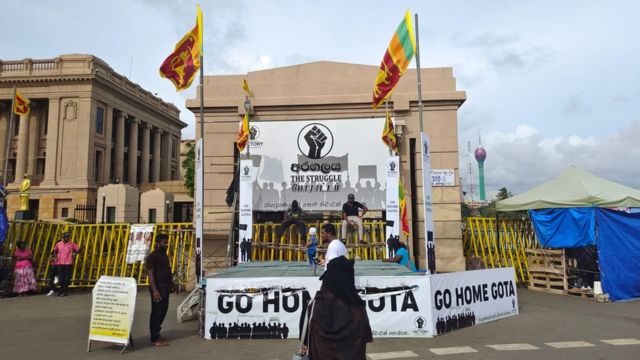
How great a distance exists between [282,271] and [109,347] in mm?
3626

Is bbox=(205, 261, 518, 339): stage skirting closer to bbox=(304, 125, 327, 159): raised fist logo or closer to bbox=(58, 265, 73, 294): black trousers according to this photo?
bbox=(304, 125, 327, 159): raised fist logo

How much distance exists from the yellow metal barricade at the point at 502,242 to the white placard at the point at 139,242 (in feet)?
34.9

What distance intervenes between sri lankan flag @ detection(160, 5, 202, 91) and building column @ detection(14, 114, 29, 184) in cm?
4440

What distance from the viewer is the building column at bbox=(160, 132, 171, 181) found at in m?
65.3

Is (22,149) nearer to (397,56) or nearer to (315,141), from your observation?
(315,141)

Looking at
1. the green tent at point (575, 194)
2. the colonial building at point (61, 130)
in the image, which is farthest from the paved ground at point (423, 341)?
the colonial building at point (61, 130)

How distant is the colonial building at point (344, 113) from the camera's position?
45.9 feet

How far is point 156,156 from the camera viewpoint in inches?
2443

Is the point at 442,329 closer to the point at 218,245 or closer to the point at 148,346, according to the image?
the point at 148,346

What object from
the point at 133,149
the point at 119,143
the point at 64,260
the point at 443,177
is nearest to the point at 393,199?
the point at 443,177

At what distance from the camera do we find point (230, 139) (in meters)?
14.5

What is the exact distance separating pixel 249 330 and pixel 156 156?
59.5 metres

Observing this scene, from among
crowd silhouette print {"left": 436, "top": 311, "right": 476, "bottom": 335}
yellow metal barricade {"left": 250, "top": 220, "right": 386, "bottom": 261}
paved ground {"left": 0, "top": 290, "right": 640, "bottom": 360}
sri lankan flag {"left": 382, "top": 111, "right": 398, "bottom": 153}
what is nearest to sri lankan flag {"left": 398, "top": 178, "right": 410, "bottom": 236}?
yellow metal barricade {"left": 250, "top": 220, "right": 386, "bottom": 261}

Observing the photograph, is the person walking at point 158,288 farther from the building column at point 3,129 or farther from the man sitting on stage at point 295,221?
the building column at point 3,129
